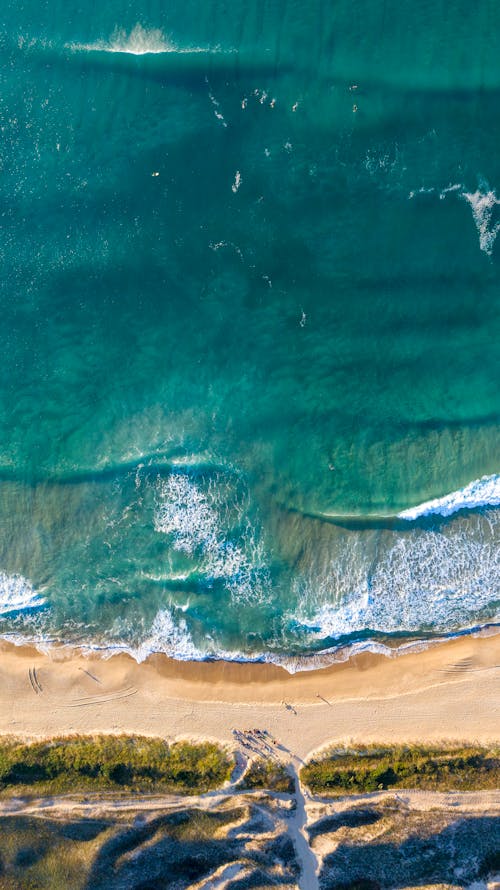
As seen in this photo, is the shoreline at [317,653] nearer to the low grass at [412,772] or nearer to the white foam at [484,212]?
the low grass at [412,772]

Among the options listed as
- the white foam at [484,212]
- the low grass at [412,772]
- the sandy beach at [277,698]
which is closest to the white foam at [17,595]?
the sandy beach at [277,698]

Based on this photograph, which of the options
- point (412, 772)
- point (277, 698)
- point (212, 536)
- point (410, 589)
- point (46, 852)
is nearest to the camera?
point (46, 852)

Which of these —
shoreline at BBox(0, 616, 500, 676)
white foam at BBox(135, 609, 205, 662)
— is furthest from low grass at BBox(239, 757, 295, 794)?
white foam at BBox(135, 609, 205, 662)

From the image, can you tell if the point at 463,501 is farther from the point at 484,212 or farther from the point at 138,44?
the point at 138,44

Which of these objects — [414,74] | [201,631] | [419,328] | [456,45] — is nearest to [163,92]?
[414,74]

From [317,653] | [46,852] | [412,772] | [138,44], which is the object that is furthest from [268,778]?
[138,44]

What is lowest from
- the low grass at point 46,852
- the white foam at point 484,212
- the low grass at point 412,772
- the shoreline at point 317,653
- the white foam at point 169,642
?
the low grass at point 46,852

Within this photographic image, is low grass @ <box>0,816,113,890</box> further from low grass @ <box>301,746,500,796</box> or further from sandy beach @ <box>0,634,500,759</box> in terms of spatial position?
low grass @ <box>301,746,500,796</box>

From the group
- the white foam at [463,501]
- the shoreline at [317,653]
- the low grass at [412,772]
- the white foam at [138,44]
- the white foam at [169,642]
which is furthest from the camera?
the white foam at [463,501]
